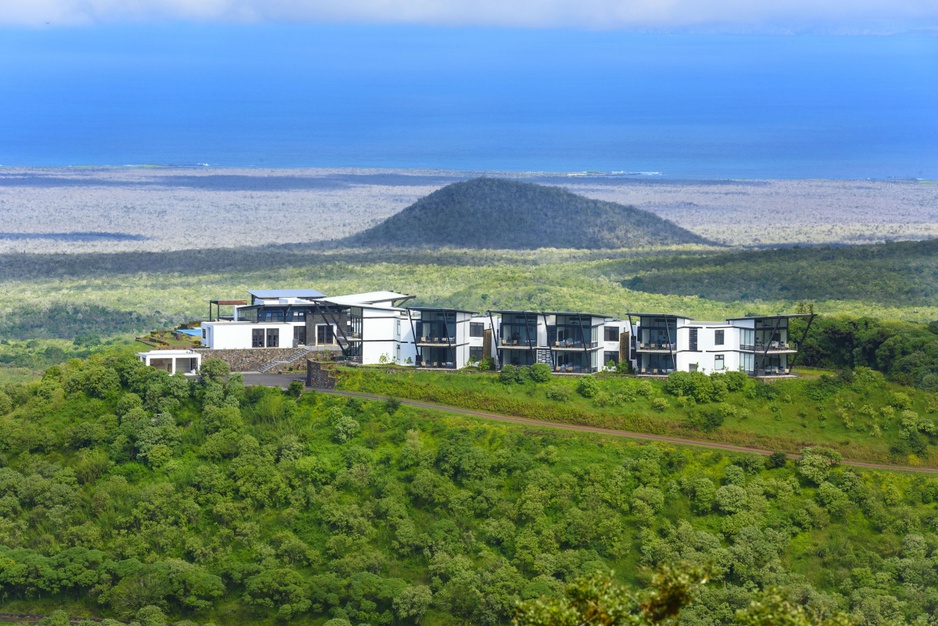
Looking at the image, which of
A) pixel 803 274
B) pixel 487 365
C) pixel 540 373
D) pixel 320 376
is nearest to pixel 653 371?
pixel 540 373

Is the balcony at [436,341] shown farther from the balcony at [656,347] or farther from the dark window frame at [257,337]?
the balcony at [656,347]

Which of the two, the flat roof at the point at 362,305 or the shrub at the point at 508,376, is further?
the flat roof at the point at 362,305

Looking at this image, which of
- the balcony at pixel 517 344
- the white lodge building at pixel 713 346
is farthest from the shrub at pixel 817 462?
the balcony at pixel 517 344

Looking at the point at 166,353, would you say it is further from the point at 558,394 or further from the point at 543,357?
the point at 558,394

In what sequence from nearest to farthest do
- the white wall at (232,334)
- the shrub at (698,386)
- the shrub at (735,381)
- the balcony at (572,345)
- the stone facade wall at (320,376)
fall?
the shrub at (698,386) < the shrub at (735,381) < the stone facade wall at (320,376) < the balcony at (572,345) < the white wall at (232,334)

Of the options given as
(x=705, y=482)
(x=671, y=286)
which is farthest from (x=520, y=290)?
(x=705, y=482)

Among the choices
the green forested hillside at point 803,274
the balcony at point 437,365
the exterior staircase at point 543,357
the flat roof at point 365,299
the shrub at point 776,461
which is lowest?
the shrub at point 776,461

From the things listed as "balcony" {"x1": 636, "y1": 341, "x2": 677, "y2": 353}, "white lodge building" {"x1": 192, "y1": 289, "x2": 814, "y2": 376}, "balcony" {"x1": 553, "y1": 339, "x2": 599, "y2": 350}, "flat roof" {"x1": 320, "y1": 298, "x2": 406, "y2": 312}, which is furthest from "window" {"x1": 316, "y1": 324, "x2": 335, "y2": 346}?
"balcony" {"x1": 636, "y1": 341, "x2": 677, "y2": 353}

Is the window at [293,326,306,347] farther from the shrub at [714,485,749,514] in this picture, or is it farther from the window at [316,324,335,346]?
the shrub at [714,485,749,514]
